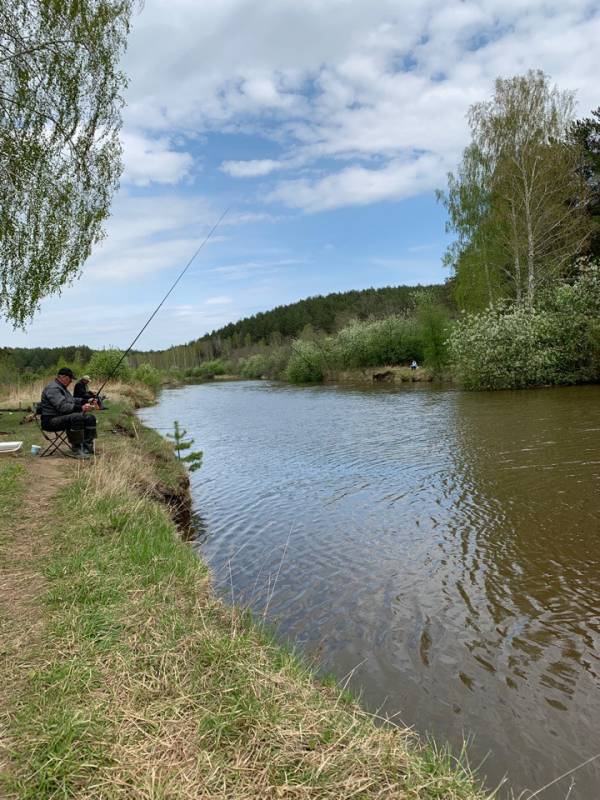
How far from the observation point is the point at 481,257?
32031 millimetres

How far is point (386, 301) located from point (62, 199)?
84.0m

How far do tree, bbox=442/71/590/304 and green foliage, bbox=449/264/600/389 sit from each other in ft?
5.28

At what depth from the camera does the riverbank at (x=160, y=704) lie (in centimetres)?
231

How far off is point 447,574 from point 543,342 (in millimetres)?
24864

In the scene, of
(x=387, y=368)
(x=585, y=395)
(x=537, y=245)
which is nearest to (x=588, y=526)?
(x=585, y=395)

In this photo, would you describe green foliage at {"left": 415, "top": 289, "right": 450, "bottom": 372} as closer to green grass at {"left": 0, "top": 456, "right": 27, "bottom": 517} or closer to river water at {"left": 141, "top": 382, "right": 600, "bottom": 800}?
river water at {"left": 141, "top": 382, "right": 600, "bottom": 800}

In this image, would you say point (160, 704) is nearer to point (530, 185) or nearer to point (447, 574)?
point (447, 574)

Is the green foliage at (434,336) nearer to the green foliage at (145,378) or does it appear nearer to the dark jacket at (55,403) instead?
the green foliage at (145,378)

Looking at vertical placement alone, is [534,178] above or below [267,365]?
above

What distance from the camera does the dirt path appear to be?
9.94 ft

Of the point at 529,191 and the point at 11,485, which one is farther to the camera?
the point at 529,191

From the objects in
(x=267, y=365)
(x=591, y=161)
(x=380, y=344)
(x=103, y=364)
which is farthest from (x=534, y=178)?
(x=267, y=365)

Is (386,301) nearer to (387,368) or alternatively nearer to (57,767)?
(387,368)

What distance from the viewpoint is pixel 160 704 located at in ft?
9.18
